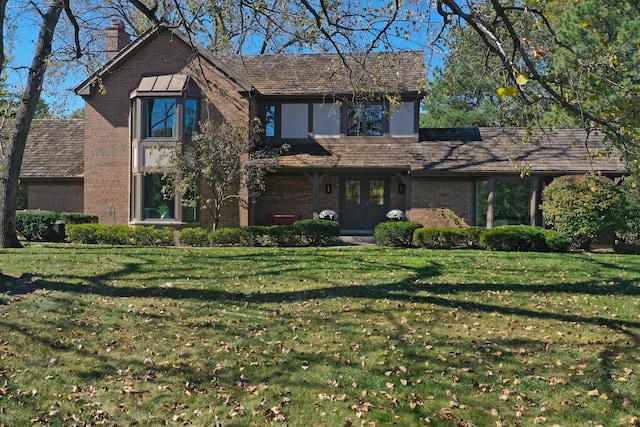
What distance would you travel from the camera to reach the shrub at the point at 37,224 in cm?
1700

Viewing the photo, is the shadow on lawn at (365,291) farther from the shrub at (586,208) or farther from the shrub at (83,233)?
the shrub at (83,233)

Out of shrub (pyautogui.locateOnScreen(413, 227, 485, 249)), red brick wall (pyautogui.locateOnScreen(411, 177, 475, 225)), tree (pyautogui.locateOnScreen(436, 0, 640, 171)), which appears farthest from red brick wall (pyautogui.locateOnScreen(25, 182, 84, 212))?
tree (pyautogui.locateOnScreen(436, 0, 640, 171))

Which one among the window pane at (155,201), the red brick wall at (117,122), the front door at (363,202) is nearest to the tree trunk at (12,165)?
the window pane at (155,201)

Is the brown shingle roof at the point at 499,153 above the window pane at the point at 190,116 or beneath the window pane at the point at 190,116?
beneath

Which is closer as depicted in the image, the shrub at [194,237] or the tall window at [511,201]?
the shrub at [194,237]

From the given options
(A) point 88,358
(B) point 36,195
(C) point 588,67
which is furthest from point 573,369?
(B) point 36,195

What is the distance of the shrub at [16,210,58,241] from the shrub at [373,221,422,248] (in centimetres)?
1051

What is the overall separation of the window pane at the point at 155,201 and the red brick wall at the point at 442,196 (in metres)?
8.69

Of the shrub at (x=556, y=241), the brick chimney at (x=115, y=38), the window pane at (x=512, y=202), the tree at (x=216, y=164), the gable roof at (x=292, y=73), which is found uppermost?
the brick chimney at (x=115, y=38)

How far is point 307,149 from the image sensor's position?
19672 millimetres

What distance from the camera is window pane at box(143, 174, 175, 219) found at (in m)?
18.8

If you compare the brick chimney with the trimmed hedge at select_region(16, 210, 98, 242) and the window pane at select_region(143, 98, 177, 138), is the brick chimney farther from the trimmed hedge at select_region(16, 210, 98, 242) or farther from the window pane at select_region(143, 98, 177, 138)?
the trimmed hedge at select_region(16, 210, 98, 242)

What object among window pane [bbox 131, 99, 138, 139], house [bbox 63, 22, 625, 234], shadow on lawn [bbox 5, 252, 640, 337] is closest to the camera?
shadow on lawn [bbox 5, 252, 640, 337]

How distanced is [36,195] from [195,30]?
14.0 metres
